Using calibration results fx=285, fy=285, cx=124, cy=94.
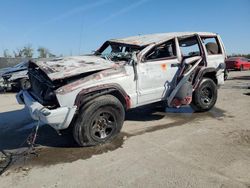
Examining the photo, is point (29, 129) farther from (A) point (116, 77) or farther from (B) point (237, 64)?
(B) point (237, 64)

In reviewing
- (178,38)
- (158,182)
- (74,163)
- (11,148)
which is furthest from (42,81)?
(178,38)

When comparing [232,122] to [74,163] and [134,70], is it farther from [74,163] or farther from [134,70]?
[74,163]

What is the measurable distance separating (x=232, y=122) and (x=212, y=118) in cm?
51

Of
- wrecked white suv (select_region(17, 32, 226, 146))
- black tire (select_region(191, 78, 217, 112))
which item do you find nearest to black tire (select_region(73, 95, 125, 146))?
wrecked white suv (select_region(17, 32, 226, 146))

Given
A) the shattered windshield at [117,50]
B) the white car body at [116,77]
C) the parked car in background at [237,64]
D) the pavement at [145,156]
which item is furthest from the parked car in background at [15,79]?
the parked car in background at [237,64]

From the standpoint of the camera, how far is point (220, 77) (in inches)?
296

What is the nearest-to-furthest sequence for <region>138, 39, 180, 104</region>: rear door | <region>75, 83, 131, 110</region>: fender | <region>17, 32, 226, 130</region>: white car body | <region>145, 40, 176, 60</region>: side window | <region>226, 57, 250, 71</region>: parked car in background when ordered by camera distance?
1. <region>17, 32, 226, 130</region>: white car body
2. <region>75, 83, 131, 110</region>: fender
3. <region>138, 39, 180, 104</region>: rear door
4. <region>145, 40, 176, 60</region>: side window
5. <region>226, 57, 250, 71</region>: parked car in background

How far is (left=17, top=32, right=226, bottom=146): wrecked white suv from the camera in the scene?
4746 mm

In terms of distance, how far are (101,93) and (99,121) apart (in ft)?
1.64

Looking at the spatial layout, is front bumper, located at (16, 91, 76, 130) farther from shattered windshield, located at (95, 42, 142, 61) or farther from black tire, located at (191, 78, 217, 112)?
black tire, located at (191, 78, 217, 112)

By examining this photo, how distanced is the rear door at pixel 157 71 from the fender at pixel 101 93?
419mm

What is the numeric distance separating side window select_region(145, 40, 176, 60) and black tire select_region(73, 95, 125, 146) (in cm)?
137

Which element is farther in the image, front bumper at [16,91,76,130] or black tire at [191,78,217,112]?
black tire at [191,78,217,112]

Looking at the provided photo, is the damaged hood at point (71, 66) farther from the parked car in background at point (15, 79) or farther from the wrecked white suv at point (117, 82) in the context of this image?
the parked car in background at point (15, 79)
